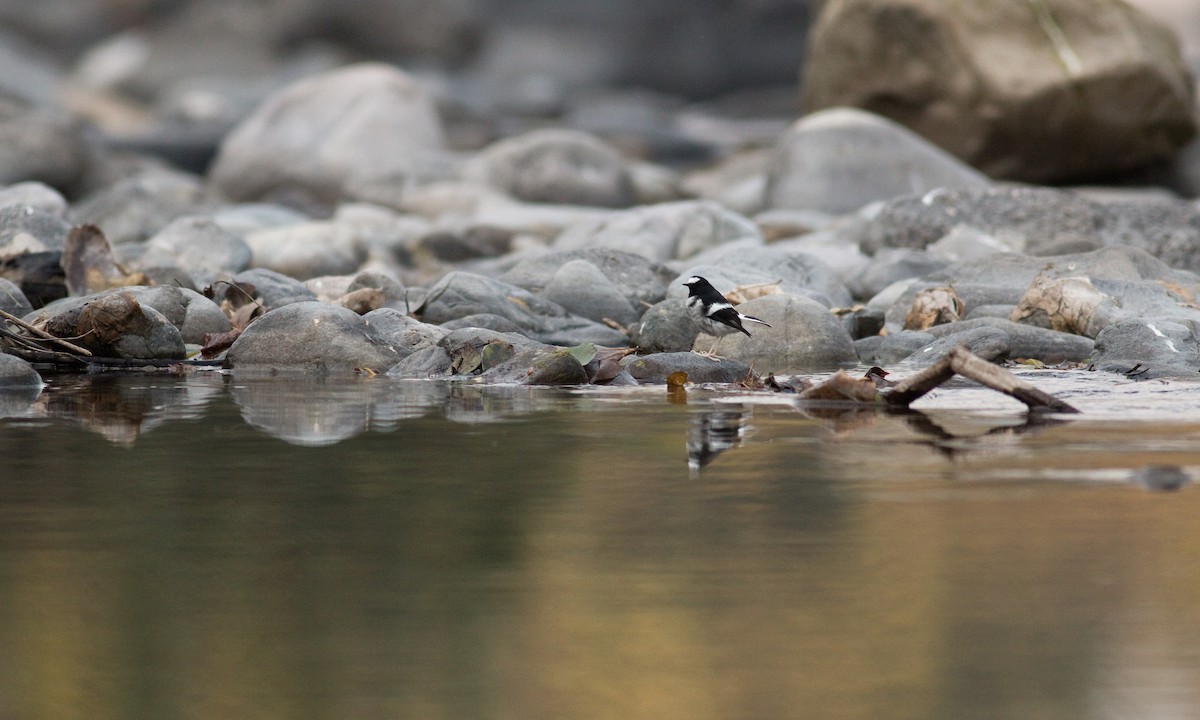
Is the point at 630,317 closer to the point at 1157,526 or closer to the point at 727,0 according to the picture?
the point at 1157,526

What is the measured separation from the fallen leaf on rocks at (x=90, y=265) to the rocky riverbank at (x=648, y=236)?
0.02 metres

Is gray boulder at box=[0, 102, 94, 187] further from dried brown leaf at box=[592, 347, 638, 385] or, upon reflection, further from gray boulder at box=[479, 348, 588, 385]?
dried brown leaf at box=[592, 347, 638, 385]

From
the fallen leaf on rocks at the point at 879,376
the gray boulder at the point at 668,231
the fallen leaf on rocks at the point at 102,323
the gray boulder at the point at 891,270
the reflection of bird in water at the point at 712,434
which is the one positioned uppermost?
the gray boulder at the point at 668,231

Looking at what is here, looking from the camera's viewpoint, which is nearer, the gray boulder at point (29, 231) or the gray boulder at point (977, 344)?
the gray boulder at point (977, 344)

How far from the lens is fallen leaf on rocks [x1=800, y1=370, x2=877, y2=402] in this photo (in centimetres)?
538

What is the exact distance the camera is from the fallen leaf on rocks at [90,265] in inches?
355

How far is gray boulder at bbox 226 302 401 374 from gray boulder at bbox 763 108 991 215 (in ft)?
30.1

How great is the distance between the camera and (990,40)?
17.2m

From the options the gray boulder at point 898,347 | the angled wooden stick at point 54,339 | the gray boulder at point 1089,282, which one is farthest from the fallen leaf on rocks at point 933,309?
the angled wooden stick at point 54,339

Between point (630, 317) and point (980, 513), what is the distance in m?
5.63

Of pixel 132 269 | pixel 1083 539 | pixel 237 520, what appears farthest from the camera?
pixel 132 269

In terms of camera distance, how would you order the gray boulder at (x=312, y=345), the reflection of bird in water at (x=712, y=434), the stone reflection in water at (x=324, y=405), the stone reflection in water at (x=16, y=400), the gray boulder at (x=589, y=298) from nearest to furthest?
1. the reflection of bird in water at (x=712, y=434)
2. the stone reflection in water at (x=324, y=405)
3. the stone reflection in water at (x=16, y=400)
4. the gray boulder at (x=312, y=345)
5. the gray boulder at (x=589, y=298)

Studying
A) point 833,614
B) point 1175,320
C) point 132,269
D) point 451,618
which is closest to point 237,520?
point 451,618

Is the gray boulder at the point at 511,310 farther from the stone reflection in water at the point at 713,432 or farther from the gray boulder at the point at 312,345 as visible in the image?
the stone reflection in water at the point at 713,432
